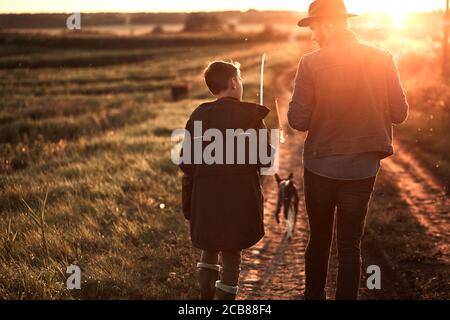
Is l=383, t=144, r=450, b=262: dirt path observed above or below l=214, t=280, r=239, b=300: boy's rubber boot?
below

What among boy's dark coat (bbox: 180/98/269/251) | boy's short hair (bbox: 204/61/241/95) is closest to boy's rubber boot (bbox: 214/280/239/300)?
boy's dark coat (bbox: 180/98/269/251)

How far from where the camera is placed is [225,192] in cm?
358

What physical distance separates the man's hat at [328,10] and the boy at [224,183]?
2.09 ft

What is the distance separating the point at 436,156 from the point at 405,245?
5071 mm

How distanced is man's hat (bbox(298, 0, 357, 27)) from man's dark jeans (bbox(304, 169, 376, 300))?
1037mm

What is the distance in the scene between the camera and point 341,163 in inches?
137

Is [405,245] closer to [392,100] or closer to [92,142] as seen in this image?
[392,100]

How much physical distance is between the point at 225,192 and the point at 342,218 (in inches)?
31.4

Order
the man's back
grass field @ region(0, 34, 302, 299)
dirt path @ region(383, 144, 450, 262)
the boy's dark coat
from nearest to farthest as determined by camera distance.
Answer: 1. the man's back
2. the boy's dark coat
3. grass field @ region(0, 34, 302, 299)
4. dirt path @ region(383, 144, 450, 262)

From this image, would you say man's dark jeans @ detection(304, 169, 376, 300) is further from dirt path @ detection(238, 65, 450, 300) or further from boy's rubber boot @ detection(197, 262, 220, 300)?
dirt path @ detection(238, 65, 450, 300)

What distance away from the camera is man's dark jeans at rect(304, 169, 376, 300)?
3.54 m

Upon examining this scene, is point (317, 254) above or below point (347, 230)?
below

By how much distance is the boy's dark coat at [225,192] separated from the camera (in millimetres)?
3562
